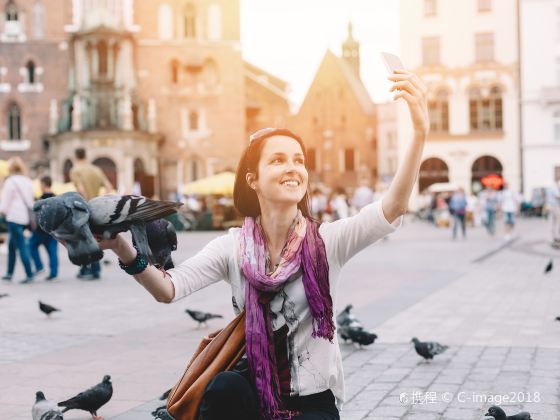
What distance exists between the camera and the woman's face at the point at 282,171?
134 inches

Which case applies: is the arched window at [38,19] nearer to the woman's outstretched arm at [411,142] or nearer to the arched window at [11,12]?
the arched window at [11,12]

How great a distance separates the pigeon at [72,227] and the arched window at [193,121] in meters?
48.9

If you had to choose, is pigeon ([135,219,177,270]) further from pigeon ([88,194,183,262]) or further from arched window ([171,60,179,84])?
arched window ([171,60,179,84])

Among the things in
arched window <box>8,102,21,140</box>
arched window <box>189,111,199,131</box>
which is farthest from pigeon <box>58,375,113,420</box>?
arched window <box>8,102,21,140</box>

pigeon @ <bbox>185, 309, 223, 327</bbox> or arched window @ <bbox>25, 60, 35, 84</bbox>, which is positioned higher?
arched window @ <bbox>25, 60, 35, 84</bbox>

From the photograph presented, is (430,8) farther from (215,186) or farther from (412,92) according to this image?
(412,92)

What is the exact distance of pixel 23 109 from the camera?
49.7 meters

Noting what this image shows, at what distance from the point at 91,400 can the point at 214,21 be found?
154 ft

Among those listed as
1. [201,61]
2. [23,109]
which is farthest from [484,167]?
[23,109]

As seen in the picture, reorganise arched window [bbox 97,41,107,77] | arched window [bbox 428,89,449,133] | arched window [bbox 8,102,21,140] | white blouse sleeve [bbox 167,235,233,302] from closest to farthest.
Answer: white blouse sleeve [bbox 167,235,233,302] → arched window [bbox 97,41,107,77] → arched window [bbox 8,102,21,140] → arched window [bbox 428,89,449,133]

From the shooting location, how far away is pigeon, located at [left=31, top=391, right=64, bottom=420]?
4.98 meters

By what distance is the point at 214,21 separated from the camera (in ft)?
166

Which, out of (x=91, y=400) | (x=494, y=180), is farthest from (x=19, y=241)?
(x=494, y=180)

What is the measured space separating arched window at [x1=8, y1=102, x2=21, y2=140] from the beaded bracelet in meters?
49.1
